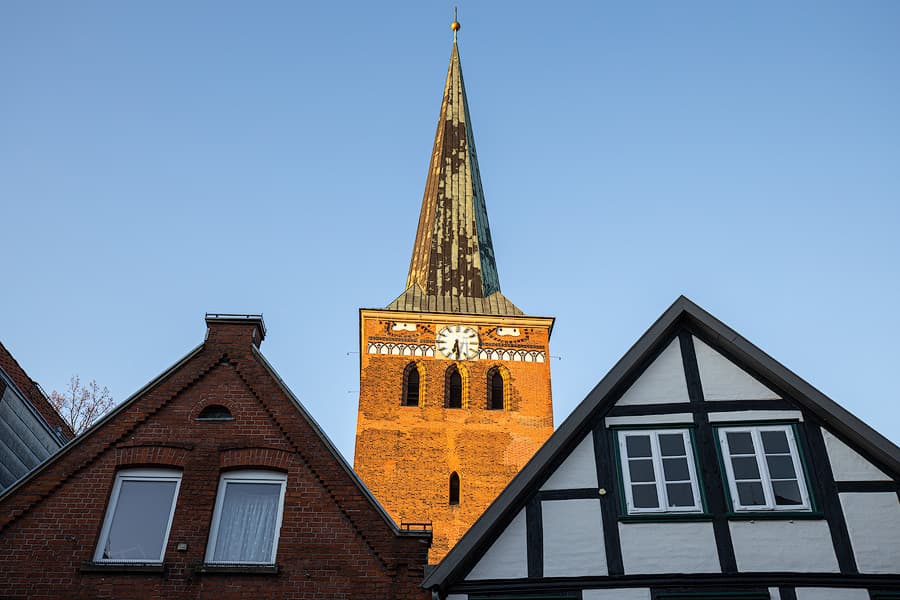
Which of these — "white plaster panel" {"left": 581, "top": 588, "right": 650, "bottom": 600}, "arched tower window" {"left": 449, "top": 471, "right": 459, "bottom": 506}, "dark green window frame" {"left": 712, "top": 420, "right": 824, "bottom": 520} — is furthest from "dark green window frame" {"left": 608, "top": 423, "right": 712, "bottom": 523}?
"arched tower window" {"left": 449, "top": 471, "right": 459, "bottom": 506}

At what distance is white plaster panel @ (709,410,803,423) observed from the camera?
1291 centimetres

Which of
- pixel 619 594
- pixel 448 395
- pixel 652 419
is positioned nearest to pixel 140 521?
pixel 619 594

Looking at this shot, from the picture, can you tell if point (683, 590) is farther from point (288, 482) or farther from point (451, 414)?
point (451, 414)

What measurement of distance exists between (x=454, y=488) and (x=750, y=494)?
696 inches

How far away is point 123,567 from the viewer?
40.1 feet

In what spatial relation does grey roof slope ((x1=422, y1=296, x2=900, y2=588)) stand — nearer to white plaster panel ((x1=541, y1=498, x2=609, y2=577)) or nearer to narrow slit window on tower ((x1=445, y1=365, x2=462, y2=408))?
white plaster panel ((x1=541, y1=498, x2=609, y2=577))

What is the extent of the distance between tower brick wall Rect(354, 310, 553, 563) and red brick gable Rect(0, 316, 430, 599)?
1449 centimetres

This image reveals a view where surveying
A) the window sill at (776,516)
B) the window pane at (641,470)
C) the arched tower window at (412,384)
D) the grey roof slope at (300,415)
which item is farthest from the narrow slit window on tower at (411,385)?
the window sill at (776,516)

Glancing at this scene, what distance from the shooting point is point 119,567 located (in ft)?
40.1

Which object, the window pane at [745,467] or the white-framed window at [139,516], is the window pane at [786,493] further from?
the white-framed window at [139,516]

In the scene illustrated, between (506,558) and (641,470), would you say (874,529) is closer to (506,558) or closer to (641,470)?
(641,470)

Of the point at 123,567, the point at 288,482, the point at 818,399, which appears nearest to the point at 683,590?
the point at 818,399

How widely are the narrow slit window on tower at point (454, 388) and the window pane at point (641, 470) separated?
1844cm

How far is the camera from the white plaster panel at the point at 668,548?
11852mm
